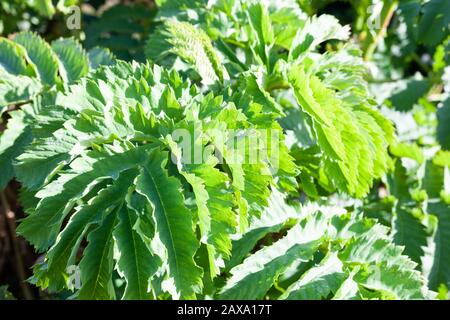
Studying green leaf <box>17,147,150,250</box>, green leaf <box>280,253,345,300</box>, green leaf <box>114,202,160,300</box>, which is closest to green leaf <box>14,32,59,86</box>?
green leaf <box>17,147,150,250</box>

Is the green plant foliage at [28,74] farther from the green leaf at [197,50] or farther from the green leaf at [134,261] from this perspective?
the green leaf at [134,261]

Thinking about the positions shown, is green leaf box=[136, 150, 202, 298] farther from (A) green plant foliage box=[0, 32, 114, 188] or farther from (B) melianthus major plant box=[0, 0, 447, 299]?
(A) green plant foliage box=[0, 32, 114, 188]

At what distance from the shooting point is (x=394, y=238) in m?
1.69

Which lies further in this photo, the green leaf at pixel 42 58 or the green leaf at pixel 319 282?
the green leaf at pixel 42 58

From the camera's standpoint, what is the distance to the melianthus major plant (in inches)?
45.0

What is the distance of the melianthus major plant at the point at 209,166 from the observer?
114 cm

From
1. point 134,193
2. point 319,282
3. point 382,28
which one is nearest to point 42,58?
point 134,193

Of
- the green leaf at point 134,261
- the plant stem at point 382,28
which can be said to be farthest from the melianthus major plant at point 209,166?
the plant stem at point 382,28

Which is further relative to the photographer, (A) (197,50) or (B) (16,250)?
(B) (16,250)

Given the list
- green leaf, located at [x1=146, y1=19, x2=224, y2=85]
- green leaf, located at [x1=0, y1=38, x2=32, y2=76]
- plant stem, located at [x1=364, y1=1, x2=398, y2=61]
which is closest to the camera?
green leaf, located at [x1=146, y1=19, x2=224, y2=85]

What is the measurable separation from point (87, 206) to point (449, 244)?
38.4 inches

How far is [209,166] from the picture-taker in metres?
1.17

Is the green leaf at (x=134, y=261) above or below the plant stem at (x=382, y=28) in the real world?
below

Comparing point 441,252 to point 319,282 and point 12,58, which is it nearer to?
point 319,282
